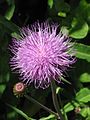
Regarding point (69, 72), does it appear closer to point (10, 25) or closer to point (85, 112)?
point (85, 112)

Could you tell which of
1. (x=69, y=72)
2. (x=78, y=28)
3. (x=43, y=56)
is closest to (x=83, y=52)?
→ (x=78, y=28)

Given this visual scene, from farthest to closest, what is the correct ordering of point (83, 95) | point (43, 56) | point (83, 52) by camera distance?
point (83, 95) < point (83, 52) < point (43, 56)

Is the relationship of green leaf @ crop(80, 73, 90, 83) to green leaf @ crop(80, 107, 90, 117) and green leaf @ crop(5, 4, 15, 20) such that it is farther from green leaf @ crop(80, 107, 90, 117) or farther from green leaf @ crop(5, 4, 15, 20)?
green leaf @ crop(5, 4, 15, 20)

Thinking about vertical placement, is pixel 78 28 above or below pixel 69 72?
above

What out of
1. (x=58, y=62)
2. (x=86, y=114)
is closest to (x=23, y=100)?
(x=86, y=114)

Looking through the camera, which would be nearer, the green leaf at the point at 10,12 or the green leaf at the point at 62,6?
the green leaf at the point at 62,6

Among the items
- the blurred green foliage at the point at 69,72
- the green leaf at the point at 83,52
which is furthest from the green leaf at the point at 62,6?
the green leaf at the point at 83,52

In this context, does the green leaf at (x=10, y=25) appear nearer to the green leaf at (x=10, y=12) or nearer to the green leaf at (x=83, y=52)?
the green leaf at (x=10, y=12)
